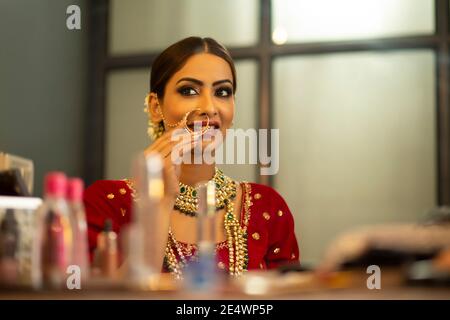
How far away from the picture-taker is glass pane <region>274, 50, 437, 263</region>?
2396 mm

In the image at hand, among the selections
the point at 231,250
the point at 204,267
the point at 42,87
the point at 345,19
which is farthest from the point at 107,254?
the point at 345,19

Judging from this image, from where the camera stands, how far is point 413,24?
243cm

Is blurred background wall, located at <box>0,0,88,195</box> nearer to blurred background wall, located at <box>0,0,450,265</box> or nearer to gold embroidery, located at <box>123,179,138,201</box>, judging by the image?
blurred background wall, located at <box>0,0,450,265</box>

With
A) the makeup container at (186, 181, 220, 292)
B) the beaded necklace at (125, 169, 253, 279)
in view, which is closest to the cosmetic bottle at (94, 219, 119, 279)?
the makeup container at (186, 181, 220, 292)

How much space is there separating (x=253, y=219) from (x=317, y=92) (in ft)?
3.76

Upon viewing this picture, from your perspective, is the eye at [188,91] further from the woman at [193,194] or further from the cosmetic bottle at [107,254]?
the cosmetic bottle at [107,254]

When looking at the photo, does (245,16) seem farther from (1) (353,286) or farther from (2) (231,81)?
(1) (353,286)

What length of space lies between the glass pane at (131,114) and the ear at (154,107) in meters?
0.69

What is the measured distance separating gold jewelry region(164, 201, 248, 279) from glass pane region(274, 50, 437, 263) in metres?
1.01

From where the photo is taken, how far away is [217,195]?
143 cm

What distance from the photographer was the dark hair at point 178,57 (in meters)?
1.44

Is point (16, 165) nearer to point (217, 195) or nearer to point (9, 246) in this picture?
point (217, 195)

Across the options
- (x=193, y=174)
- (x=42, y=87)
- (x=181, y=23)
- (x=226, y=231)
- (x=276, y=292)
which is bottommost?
(x=276, y=292)

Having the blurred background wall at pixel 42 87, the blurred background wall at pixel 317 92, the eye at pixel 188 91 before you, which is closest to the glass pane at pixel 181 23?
the blurred background wall at pixel 317 92
